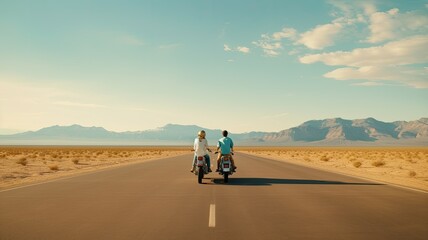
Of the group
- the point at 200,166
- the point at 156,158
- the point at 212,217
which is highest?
the point at 200,166

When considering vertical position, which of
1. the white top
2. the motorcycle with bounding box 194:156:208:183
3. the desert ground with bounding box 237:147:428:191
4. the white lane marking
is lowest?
the white lane marking

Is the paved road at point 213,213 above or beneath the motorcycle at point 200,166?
beneath

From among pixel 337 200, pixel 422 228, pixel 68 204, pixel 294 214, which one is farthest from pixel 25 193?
pixel 422 228

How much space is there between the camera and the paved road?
23.4 ft

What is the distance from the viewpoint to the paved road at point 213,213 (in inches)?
281

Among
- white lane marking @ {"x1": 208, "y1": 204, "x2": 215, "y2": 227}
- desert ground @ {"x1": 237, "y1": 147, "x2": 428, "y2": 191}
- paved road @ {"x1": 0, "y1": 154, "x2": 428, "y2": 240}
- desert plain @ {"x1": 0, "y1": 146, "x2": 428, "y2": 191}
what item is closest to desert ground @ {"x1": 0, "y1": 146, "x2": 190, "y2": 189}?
desert plain @ {"x1": 0, "y1": 146, "x2": 428, "y2": 191}

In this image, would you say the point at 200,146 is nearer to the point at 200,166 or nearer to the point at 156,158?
the point at 200,166

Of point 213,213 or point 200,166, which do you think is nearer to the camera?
point 213,213

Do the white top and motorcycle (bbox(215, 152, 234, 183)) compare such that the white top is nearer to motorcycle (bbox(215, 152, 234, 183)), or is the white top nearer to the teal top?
the teal top

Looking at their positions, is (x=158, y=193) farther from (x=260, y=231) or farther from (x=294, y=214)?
(x=260, y=231)

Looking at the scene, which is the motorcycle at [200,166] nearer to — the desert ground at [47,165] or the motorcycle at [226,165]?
the motorcycle at [226,165]

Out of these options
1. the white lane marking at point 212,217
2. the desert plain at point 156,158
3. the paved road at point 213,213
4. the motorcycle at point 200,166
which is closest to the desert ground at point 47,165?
the desert plain at point 156,158

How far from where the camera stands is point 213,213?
355 inches

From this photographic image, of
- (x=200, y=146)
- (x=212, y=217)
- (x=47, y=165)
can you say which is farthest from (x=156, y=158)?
(x=212, y=217)
